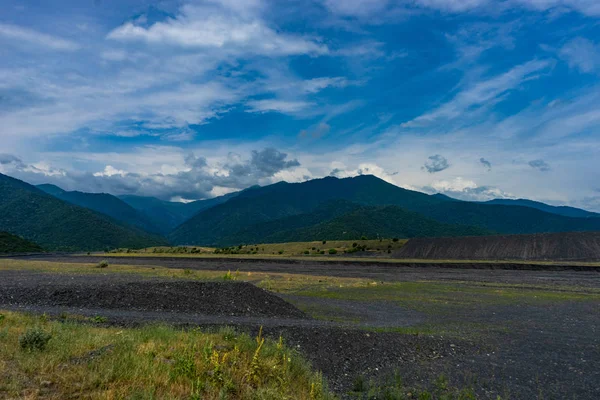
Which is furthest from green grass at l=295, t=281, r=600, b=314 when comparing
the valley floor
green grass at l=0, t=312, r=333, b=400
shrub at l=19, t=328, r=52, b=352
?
shrub at l=19, t=328, r=52, b=352

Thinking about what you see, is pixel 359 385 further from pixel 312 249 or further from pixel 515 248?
pixel 312 249

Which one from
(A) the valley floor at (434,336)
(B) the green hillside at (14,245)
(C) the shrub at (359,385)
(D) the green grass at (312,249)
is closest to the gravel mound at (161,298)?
(A) the valley floor at (434,336)

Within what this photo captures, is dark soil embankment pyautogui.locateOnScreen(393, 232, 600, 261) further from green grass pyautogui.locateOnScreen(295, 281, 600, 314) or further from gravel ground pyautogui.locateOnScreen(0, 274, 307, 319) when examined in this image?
gravel ground pyautogui.locateOnScreen(0, 274, 307, 319)

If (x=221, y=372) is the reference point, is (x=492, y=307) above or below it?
below

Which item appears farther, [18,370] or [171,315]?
[171,315]

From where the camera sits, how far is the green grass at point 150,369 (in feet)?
24.0

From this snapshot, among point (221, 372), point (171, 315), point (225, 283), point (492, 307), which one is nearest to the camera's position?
point (221, 372)

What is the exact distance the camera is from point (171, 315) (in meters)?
19.9

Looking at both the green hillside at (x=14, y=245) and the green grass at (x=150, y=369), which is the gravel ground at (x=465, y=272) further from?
the green hillside at (x=14, y=245)

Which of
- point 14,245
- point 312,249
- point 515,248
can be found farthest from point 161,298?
point 14,245

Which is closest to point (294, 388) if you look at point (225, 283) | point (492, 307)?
point (225, 283)

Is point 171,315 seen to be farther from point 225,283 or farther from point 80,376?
point 80,376

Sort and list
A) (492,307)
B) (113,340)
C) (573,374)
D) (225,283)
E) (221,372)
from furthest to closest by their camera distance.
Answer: (492,307)
(225,283)
(573,374)
(113,340)
(221,372)

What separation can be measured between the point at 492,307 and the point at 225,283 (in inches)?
800
